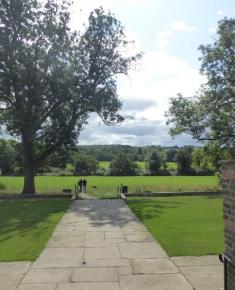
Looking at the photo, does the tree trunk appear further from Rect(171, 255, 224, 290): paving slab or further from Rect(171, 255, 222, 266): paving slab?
Rect(171, 255, 224, 290): paving slab

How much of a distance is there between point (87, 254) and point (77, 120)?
964 inches

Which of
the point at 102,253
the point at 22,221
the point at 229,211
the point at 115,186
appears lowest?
the point at 102,253

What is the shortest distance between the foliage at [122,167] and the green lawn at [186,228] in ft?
222

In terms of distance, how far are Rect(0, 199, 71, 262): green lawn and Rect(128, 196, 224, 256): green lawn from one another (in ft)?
9.99

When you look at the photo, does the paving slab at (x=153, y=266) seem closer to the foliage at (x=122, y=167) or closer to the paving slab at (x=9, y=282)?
the paving slab at (x=9, y=282)

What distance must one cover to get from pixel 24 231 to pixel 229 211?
9091 mm

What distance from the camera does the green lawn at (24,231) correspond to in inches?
413

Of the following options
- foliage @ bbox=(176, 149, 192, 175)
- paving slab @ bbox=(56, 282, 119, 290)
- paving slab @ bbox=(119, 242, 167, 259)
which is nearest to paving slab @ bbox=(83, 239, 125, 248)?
paving slab @ bbox=(119, 242, 167, 259)

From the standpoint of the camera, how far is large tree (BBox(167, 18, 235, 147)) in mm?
34688

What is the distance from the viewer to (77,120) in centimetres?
3444

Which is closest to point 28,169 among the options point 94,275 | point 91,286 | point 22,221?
point 22,221

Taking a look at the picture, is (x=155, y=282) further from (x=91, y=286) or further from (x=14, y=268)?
(x=14, y=268)

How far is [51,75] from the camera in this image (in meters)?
31.3

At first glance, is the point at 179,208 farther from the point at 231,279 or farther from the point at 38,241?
the point at 231,279
